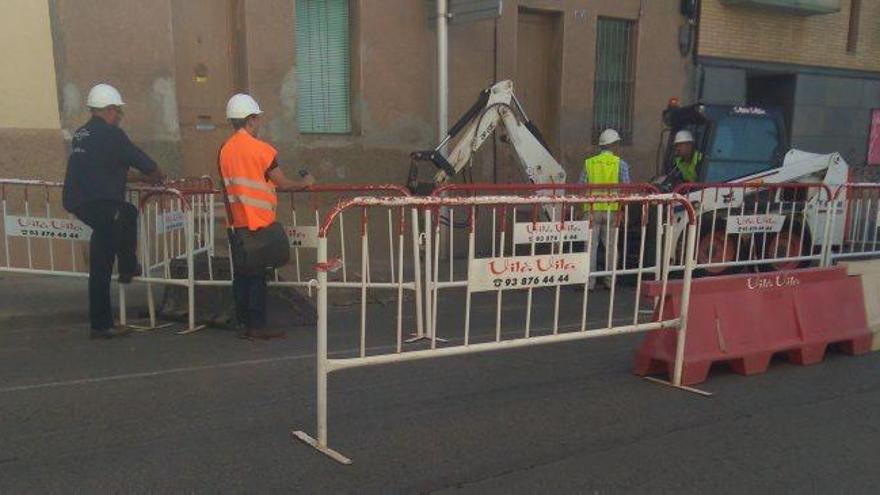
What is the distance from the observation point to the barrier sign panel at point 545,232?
5.10 meters

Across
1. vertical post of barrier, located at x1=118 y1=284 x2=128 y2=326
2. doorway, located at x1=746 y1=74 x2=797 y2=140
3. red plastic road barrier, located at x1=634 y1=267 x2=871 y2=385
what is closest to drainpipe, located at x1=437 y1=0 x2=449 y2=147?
vertical post of barrier, located at x1=118 y1=284 x2=128 y2=326

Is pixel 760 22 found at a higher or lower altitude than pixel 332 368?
higher

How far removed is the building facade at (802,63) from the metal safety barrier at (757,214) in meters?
5.70

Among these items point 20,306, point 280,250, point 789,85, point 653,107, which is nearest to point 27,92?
point 20,306

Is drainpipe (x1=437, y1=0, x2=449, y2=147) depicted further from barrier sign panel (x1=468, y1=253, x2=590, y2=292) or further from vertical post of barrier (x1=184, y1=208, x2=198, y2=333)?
barrier sign panel (x1=468, y1=253, x2=590, y2=292)

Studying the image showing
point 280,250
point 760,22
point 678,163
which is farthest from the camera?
point 760,22

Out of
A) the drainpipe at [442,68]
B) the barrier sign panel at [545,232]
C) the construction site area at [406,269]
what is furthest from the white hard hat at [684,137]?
the barrier sign panel at [545,232]

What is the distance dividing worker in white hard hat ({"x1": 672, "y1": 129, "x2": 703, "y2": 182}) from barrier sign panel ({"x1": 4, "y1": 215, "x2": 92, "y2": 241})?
7060 millimetres

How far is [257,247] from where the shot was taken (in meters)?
6.00

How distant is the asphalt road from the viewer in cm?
374

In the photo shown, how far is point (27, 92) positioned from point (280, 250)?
467 cm

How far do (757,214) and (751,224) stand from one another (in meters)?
0.46

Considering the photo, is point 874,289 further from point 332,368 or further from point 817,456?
point 332,368

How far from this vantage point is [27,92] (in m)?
8.48
